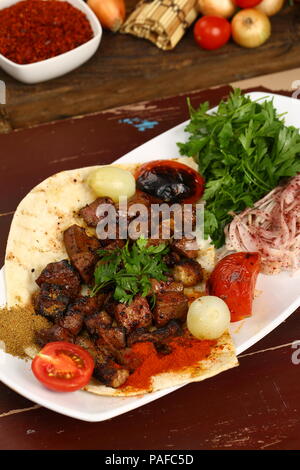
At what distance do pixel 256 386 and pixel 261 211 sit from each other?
4.15ft

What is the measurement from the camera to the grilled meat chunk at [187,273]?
4.35m

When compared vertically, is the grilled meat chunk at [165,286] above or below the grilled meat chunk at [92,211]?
below

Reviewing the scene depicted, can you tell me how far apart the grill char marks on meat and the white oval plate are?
48 cm

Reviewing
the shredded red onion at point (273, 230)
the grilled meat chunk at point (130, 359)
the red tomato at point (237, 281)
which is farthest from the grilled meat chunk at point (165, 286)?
the shredded red onion at point (273, 230)

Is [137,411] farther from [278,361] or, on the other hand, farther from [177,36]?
[177,36]

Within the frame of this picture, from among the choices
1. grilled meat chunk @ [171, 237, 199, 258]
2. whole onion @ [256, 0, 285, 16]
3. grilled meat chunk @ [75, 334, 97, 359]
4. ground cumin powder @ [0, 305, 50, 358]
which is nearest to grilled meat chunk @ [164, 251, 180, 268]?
grilled meat chunk @ [171, 237, 199, 258]

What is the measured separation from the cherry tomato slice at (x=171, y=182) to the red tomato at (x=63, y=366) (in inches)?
57.1

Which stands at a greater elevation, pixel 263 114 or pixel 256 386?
pixel 263 114

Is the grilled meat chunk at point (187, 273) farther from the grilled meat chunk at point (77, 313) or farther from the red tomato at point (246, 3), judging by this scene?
the red tomato at point (246, 3)

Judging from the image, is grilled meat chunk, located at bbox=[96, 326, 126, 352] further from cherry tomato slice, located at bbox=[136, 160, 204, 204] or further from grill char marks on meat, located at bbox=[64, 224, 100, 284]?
cherry tomato slice, located at bbox=[136, 160, 204, 204]

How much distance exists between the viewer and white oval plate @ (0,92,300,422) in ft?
11.8

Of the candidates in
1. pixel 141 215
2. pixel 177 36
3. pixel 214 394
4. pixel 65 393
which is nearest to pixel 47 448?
pixel 65 393

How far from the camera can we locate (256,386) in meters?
4.19

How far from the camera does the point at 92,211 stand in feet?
15.5
